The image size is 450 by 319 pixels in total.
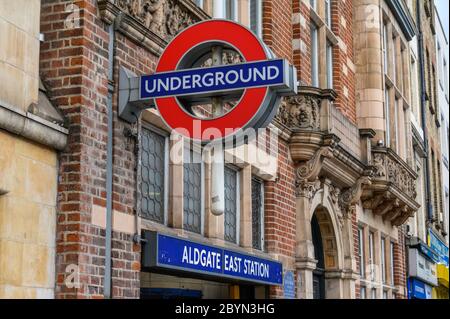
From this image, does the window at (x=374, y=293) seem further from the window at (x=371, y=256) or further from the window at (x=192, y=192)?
the window at (x=192, y=192)

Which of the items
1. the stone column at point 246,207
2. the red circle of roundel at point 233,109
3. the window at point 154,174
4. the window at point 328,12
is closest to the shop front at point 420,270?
the window at point 328,12

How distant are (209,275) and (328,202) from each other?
6.57 metres

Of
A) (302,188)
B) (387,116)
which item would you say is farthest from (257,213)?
(387,116)

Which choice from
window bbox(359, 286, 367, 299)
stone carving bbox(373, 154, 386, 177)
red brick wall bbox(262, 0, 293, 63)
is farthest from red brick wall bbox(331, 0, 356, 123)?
window bbox(359, 286, 367, 299)

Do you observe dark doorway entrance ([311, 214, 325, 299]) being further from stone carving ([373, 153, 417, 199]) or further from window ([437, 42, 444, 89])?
window ([437, 42, 444, 89])

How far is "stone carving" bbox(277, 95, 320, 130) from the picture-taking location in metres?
16.0

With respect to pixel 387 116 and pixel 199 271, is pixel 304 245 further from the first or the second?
pixel 387 116

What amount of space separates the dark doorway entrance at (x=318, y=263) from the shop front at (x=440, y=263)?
1407 centimetres

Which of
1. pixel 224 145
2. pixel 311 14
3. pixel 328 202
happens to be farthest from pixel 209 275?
pixel 311 14

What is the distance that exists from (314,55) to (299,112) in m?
2.56

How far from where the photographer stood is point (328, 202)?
1803cm

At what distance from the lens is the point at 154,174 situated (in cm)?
1146

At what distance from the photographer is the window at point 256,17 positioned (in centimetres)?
1532
